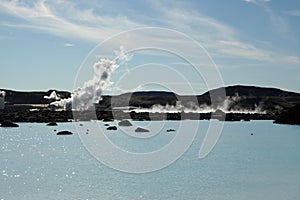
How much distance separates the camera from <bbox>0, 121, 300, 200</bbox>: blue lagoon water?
36094 millimetres

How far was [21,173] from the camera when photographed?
150ft

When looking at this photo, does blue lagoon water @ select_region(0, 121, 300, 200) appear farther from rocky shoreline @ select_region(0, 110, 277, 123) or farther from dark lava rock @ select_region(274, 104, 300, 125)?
dark lava rock @ select_region(274, 104, 300, 125)

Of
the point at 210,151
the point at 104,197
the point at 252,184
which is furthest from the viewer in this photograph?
the point at 210,151

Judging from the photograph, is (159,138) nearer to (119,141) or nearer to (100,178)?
(119,141)

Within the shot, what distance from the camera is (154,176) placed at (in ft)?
148

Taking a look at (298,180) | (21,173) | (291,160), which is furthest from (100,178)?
(291,160)

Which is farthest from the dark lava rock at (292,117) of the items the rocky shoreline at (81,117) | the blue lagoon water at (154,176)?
the blue lagoon water at (154,176)

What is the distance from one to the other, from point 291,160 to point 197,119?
317ft

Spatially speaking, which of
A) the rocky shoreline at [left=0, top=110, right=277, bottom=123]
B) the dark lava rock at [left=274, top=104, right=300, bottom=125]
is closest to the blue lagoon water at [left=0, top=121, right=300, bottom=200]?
the rocky shoreline at [left=0, top=110, right=277, bottom=123]

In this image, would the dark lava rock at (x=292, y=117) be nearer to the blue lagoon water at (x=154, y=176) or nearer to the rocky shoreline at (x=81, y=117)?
the rocky shoreline at (x=81, y=117)

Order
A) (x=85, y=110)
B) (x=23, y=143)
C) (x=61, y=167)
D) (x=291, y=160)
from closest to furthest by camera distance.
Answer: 1. (x=61, y=167)
2. (x=291, y=160)
3. (x=23, y=143)
4. (x=85, y=110)

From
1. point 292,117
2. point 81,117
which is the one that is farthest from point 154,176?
point 292,117

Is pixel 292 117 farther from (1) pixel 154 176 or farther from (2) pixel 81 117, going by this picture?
(1) pixel 154 176

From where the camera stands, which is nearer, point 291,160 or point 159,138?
point 291,160
